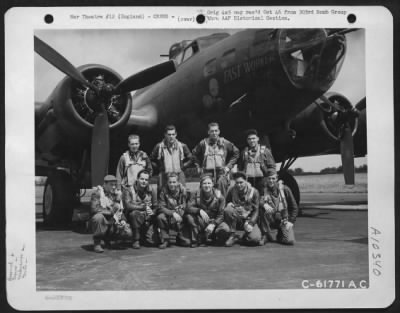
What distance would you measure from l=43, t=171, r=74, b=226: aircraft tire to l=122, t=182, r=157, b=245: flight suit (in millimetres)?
1983

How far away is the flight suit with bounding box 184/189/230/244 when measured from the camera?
498 centimetres

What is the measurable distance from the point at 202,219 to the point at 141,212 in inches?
27.2

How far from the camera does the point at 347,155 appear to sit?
21.8 feet

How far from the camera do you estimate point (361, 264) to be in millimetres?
4867

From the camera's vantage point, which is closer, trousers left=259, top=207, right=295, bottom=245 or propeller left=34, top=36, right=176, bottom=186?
trousers left=259, top=207, right=295, bottom=245

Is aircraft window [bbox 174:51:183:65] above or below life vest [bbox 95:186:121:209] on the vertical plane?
above

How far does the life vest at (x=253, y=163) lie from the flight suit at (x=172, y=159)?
2.21ft

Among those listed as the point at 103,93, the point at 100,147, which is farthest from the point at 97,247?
the point at 103,93

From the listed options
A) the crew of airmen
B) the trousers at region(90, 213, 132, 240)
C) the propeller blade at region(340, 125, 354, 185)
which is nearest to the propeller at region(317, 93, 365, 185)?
the propeller blade at region(340, 125, 354, 185)

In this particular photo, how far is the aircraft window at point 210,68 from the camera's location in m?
6.23

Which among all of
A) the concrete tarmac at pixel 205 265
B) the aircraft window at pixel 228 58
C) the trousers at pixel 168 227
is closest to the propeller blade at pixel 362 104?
the concrete tarmac at pixel 205 265

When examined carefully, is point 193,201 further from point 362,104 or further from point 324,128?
point 324,128

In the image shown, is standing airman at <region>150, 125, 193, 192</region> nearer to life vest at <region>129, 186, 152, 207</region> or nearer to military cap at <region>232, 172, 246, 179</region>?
life vest at <region>129, 186, 152, 207</region>

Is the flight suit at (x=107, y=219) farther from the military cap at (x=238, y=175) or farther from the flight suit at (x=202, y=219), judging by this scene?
the military cap at (x=238, y=175)
